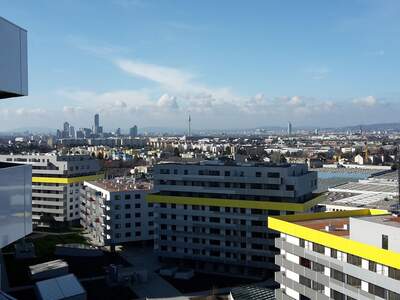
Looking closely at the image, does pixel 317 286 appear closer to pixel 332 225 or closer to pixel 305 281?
pixel 305 281

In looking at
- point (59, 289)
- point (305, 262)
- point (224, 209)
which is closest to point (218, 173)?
point (224, 209)

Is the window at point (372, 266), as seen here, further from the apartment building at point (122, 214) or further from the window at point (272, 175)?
the apartment building at point (122, 214)

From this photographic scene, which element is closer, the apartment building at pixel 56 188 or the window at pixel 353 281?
the window at pixel 353 281

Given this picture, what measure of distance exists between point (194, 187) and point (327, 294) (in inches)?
1127

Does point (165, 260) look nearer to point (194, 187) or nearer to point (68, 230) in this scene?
point (194, 187)

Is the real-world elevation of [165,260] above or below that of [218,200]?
below

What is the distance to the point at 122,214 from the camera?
222 ft

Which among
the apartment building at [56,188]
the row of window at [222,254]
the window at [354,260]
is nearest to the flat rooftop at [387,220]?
the window at [354,260]

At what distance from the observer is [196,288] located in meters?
51.1

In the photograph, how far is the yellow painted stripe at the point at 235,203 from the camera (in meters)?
51.4

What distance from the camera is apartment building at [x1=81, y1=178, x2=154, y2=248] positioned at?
A: 67.2 metres

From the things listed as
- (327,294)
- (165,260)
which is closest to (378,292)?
(327,294)

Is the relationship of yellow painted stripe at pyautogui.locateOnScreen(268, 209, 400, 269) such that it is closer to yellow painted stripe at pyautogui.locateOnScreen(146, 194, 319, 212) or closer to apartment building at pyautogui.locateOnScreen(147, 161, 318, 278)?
yellow painted stripe at pyautogui.locateOnScreen(146, 194, 319, 212)

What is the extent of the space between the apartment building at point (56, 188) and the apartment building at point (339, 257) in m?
56.5
